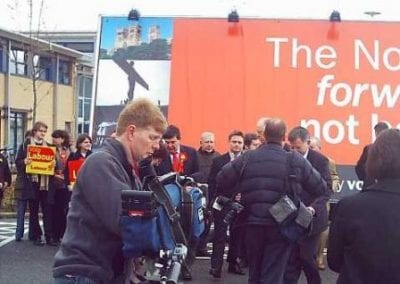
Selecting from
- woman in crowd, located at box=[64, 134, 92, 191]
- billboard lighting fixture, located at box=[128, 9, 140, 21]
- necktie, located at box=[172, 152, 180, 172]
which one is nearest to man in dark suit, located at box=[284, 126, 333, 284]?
necktie, located at box=[172, 152, 180, 172]

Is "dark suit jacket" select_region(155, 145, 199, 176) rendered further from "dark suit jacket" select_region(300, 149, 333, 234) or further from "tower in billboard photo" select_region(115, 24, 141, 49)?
"dark suit jacket" select_region(300, 149, 333, 234)

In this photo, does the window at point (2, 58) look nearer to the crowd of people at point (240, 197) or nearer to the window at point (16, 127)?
the window at point (16, 127)

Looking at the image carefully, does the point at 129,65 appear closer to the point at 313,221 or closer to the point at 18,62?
the point at 313,221

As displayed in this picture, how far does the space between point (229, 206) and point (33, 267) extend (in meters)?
3.46

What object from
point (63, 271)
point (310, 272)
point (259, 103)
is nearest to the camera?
point (63, 271)

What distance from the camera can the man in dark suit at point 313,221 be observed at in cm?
700

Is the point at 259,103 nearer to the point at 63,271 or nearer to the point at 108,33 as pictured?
the point at 108,33

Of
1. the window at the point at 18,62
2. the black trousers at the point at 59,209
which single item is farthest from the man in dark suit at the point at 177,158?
the window at the point at 18,62

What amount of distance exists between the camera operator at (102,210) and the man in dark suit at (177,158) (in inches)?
183

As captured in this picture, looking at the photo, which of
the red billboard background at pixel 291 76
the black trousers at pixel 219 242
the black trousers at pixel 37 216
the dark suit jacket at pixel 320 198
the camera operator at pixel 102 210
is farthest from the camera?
the black trousers at pixel 37 216

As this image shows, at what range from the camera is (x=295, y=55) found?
8.18 metres

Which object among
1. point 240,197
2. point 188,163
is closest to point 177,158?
point 188,163

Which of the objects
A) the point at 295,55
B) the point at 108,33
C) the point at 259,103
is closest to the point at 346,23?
the point at 295,55

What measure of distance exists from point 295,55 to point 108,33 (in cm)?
205
